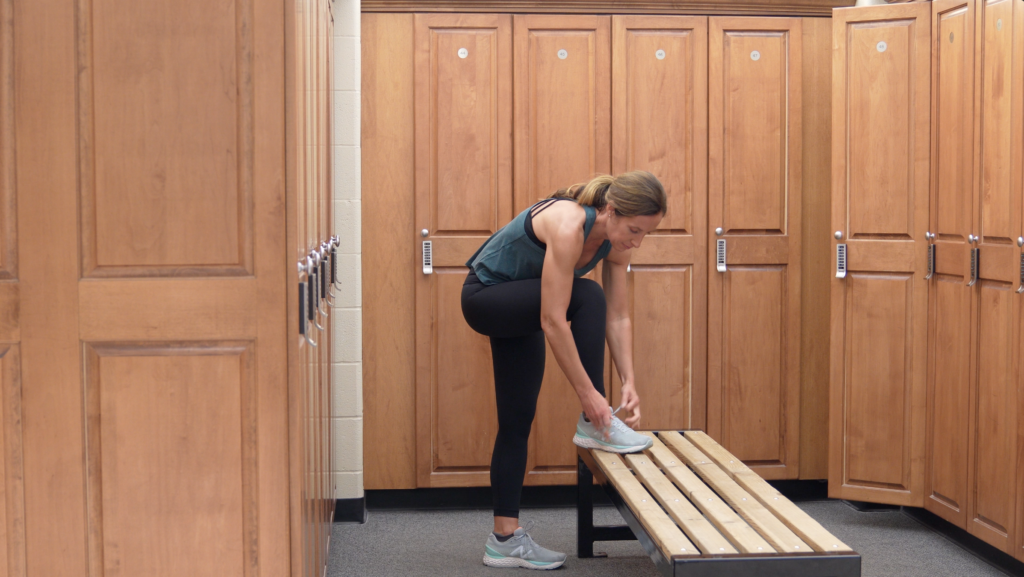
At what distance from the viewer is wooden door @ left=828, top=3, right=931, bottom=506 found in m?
3.47

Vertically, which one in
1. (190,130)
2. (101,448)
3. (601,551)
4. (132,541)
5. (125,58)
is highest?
(125,58)

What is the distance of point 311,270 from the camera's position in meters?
2.18

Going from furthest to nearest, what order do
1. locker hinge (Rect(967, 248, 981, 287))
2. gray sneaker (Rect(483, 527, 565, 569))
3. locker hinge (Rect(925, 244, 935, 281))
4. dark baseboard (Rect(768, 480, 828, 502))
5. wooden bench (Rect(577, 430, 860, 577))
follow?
dark baseboard (Rect(768, 480, 828, 502)) → locker hinge (Rect(925, 244, 935, 281)) → locker hinge (Rect(967, 248, 981, 287)) → gray sneaker (Rect(483, 527, 565, 569)) → wooden bench (Rect(577, 430, 860, 577))

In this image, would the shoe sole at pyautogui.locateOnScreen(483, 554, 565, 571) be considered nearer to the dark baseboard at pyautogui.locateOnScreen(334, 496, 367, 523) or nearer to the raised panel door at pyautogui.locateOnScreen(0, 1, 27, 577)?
the dark baseboard at pyautogui.locateOnScreen(334, 496, 367, 523)

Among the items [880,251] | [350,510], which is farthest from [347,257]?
[880,251]

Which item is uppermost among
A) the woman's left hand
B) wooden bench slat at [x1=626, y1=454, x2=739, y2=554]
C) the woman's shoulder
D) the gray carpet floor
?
the woman's shoulder

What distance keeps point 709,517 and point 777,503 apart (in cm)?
19

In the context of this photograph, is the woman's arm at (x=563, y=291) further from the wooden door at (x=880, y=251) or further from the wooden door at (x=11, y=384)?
the wooden door at (x=880, y=251)

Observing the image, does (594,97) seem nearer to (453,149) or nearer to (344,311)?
(453,149)

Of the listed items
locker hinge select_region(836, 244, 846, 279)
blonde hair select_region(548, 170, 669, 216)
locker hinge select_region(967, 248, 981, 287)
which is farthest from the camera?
locker hinge select_region(836, 244, 846, 279)

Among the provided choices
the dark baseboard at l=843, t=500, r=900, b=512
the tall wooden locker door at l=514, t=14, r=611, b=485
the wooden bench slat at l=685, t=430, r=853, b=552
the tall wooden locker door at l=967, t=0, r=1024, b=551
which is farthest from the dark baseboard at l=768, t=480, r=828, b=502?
the wooden bench slat at l=685, t=430, r=853, b=552

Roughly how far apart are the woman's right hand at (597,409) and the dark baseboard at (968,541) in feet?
4.50

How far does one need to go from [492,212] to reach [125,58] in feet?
6.38

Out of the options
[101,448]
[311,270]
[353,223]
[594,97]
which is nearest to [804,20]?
[594,97]
